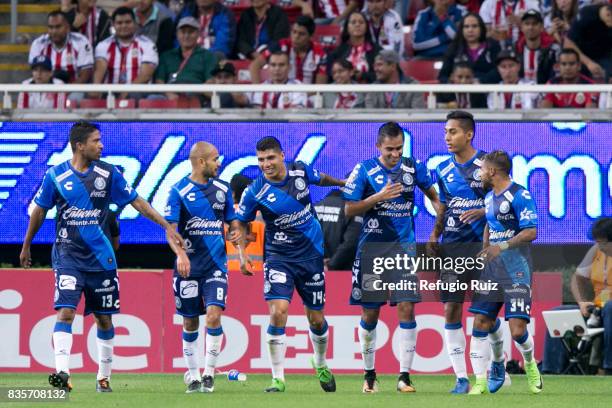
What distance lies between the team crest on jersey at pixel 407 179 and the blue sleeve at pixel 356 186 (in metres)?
0.35

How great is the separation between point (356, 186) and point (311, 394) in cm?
189

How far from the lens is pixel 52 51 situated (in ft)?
66.8

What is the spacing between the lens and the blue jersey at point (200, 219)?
13000 millimetres

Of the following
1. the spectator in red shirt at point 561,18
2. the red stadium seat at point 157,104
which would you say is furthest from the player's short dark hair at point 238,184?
the spectator in red shirt at point 561,18

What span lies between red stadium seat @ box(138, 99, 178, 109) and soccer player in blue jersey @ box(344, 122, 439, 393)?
618cm

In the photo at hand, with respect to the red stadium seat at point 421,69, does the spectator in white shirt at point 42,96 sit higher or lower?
lower

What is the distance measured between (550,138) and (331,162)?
9.03 feet

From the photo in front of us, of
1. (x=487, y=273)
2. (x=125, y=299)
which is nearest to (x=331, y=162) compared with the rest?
(x=125, y=299)

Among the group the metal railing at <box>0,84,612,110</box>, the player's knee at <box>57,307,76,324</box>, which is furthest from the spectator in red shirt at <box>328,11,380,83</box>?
the player's knee at <box>57,307,76,324</box>

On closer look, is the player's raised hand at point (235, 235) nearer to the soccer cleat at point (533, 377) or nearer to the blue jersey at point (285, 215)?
the blue jersey at point (285, 215)

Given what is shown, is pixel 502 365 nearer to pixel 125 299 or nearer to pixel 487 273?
pixel 487 273

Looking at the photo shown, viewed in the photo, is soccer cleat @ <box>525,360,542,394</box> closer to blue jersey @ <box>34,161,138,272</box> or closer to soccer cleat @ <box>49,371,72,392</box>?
blue jersey @ <box>34,161,138,272</box>

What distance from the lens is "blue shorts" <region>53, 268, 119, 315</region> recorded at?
1255cm

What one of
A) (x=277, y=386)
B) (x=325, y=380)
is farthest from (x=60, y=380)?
(x=325, y=380)
